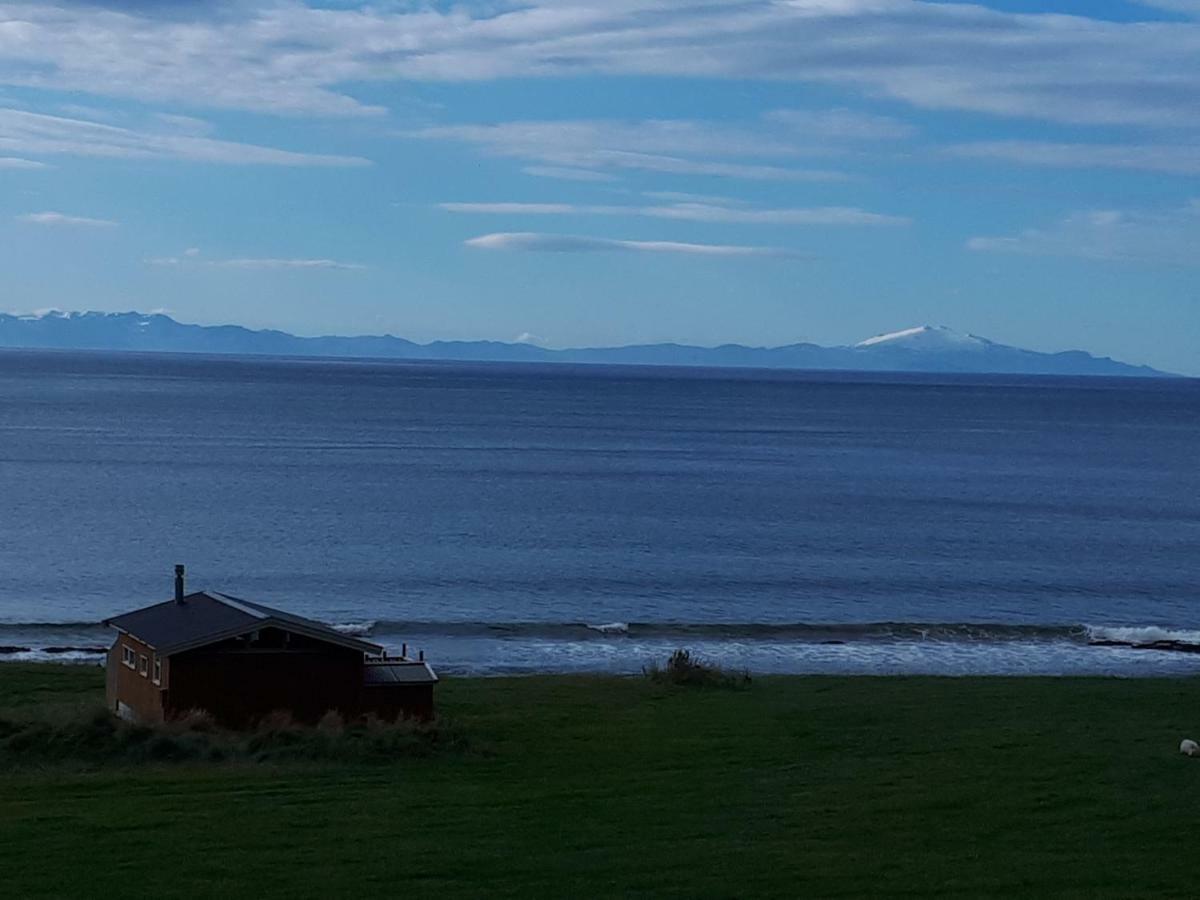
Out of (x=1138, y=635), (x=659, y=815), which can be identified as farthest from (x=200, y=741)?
(x=1138, y=635)

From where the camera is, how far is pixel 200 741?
2420cm

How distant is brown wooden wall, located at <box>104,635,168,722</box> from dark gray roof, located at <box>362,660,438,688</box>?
347cm

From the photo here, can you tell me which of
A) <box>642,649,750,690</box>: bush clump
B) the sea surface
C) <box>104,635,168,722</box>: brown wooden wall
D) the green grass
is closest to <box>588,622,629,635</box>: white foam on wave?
the sea surface

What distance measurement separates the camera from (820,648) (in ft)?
148

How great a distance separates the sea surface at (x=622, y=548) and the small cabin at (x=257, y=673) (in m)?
13.3

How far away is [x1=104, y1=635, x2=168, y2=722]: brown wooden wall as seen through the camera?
2589cm

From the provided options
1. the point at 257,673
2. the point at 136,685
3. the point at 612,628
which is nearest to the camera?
the point at 257,673

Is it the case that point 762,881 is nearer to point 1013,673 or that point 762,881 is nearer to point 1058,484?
point 1013,673

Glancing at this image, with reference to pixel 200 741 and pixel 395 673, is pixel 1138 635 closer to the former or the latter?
pixel 395 673

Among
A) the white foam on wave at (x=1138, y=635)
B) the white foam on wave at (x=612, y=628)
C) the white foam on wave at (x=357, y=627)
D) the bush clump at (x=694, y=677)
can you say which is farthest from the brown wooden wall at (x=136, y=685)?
the white foam on wave at (x=1138, y=635)

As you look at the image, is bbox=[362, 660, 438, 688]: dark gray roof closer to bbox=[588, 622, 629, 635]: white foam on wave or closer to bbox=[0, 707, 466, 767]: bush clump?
bbox=[0, 707, 466, 767]: bush clump

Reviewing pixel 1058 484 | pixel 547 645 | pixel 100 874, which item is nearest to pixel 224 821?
pixel 100 874

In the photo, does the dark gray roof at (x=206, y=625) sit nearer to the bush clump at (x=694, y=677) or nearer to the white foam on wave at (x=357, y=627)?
the bush clump at (x=694, y=677)

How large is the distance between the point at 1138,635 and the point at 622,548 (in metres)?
26.1
